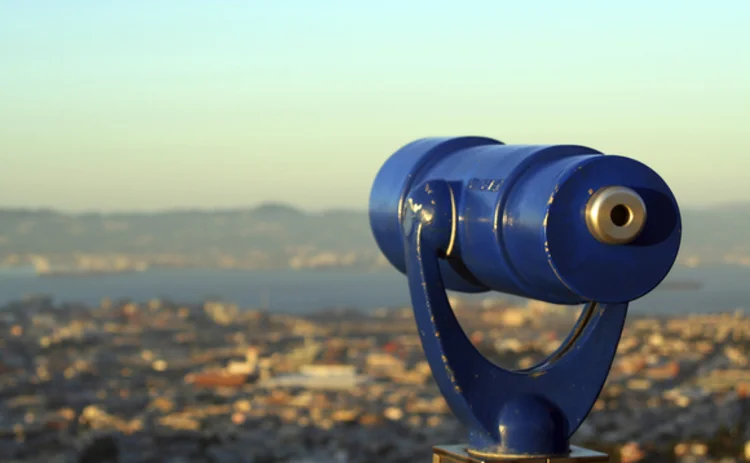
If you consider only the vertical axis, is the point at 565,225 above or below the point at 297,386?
above

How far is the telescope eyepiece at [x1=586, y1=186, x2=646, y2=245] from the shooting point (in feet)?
8.18

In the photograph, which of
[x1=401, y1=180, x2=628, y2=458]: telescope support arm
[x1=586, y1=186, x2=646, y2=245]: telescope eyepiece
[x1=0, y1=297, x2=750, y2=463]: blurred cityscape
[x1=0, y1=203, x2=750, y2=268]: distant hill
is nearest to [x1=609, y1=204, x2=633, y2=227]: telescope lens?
[x1=586, y1=186, x2=646, y2=245]: telescope eyepiece

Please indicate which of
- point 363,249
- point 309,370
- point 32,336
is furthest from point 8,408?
point 363,249

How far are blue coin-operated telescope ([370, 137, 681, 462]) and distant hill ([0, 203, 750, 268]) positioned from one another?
1460 inches

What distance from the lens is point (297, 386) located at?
26.1 meters

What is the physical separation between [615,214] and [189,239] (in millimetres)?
41196

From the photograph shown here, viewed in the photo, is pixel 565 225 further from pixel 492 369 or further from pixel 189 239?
pixel 189 239

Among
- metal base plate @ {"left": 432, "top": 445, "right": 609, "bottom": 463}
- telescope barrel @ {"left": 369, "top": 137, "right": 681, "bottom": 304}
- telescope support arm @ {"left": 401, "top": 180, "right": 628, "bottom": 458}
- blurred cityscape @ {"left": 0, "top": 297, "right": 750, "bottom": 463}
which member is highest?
telescope barrel @ {"left": 369, "top": 137, "right": 681, "bottom": 304}

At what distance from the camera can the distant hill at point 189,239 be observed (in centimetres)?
4128

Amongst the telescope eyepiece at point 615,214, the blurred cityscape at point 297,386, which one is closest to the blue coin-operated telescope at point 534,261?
the telescope eyepiece at point 615,214

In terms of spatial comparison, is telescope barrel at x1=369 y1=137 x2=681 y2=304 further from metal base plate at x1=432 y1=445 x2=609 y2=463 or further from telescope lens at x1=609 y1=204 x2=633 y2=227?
metal base plate at x1=432 y1=445 x2=609 y2=463

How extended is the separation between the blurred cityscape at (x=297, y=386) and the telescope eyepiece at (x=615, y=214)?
40.1ft

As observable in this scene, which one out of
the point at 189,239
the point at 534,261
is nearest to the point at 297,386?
the point at 189,239

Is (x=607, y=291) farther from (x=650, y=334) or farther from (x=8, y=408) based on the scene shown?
(x=650, y=334)
